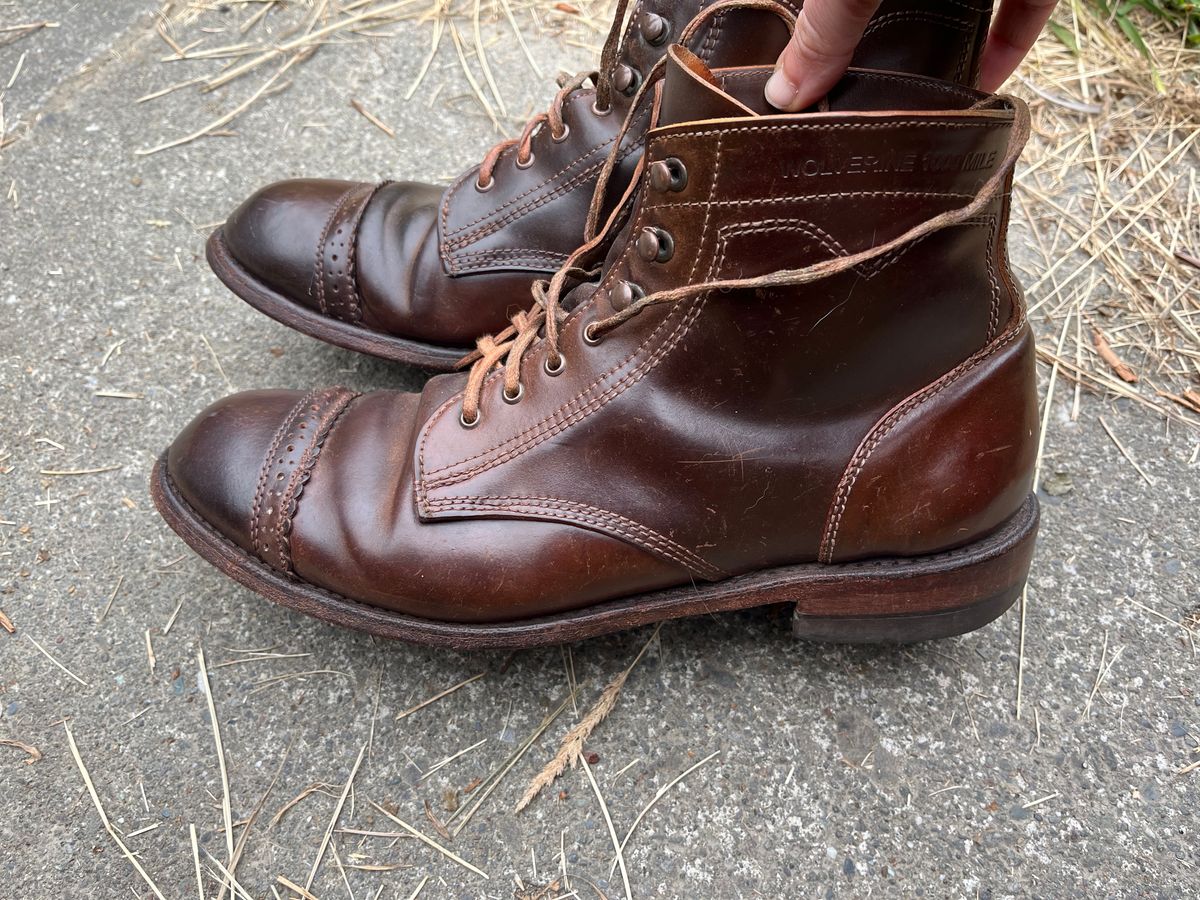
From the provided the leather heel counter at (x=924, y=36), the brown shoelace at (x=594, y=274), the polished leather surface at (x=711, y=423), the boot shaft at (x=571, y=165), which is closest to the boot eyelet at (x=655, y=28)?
the boot shaft at (x=571, y=165)

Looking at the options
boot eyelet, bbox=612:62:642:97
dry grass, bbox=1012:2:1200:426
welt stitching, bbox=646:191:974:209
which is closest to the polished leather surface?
welt stitching, bbox=646:191:974:209

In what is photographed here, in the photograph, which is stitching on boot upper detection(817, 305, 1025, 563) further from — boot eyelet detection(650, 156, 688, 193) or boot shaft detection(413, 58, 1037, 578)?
boot eyelet detection(650, 156, 688, 193)

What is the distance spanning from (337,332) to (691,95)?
0.91 m

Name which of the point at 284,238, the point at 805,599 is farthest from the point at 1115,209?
the point at 284,238

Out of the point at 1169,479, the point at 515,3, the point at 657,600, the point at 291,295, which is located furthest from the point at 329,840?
the point at 515,3

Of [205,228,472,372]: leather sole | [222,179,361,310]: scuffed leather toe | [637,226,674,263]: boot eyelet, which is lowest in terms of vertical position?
[205,228,472,372]: leather sole

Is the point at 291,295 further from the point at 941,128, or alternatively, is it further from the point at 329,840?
the point at 941,128

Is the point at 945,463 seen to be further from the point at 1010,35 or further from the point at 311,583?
the point at 311,583

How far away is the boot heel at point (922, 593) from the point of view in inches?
47.6

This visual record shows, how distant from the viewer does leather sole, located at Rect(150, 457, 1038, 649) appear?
47.8 inches

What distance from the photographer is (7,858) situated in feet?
3.82

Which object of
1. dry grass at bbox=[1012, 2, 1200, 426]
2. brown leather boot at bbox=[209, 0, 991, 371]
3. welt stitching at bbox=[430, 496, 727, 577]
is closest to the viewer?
welt stitching at bbox=[430, 496, 727, 577]

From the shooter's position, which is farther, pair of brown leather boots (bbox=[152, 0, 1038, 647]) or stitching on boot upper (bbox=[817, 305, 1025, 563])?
stitching on boot upper (bbox=[817, 305, 1025, 563])

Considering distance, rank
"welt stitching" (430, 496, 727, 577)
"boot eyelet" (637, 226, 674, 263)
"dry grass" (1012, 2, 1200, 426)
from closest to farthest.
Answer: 1. "boot eyelet" (637, 226, 674, 263)
2. "welt stitching" (430, 496, 727, 577)
3. "dry grass" (1012, 2, 1200, 426)
